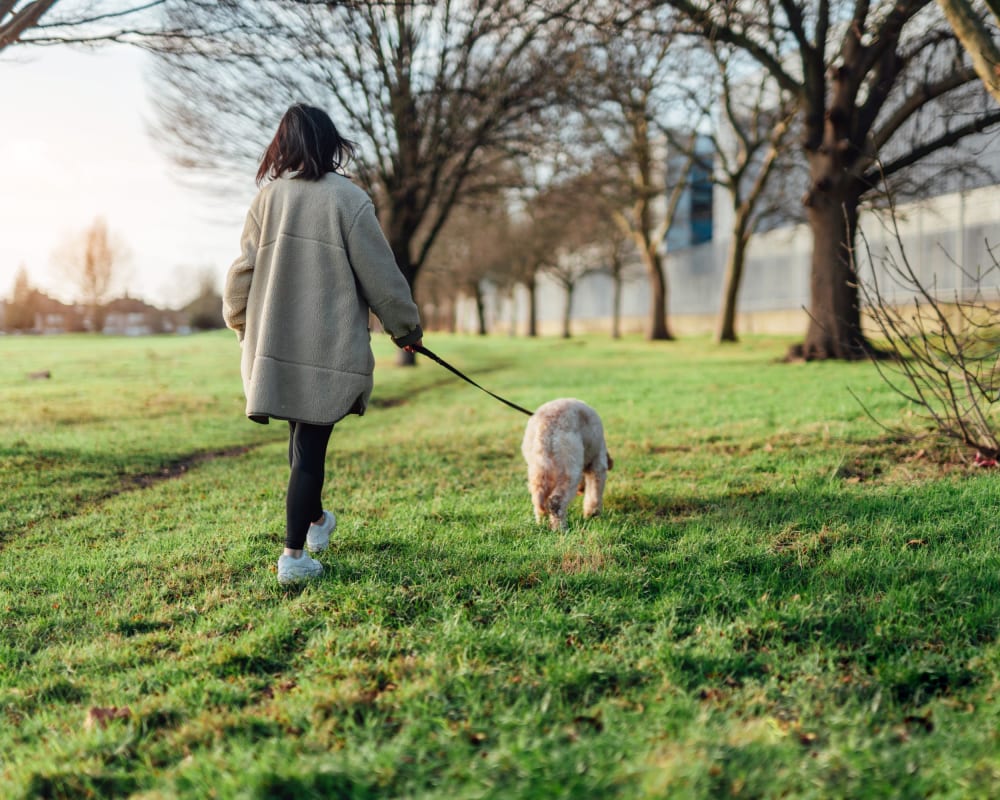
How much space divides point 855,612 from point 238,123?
50.4 ft

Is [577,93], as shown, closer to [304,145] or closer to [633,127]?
[633,127]

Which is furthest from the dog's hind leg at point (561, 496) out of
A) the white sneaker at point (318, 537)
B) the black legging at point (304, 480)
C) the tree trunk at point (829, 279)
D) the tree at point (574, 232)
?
the tree at point (574, 232)

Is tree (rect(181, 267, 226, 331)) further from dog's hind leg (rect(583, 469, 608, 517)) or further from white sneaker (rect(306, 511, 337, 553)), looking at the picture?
white sneaker (rect(306, 511, 337, 553))

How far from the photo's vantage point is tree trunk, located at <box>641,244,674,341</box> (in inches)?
1144

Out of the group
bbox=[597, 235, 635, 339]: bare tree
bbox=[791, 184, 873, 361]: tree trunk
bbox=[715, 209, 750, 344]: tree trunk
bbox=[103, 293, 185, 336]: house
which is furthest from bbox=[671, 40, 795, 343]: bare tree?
bbox=[103, 293, 185, 336]: house

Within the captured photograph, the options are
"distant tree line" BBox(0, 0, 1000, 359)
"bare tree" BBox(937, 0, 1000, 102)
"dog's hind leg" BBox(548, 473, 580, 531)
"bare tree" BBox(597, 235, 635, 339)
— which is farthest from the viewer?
"bare tree" BBox(597, 235, 635, 339)

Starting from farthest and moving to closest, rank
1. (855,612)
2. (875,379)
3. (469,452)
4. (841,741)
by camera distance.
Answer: (875,379), (469,452), (855,612), (841,741)

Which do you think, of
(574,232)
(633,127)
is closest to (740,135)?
(633,127)

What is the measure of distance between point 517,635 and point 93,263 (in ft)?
227

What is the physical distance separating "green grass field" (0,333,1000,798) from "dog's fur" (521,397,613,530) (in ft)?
0.64

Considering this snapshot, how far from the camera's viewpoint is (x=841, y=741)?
2326mm

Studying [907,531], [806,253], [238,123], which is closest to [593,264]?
[806,253]

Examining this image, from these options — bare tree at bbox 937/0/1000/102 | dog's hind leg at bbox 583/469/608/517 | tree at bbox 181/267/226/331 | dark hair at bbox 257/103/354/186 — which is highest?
tree at bbox 181/267/226/331

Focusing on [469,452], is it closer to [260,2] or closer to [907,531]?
[907,531]
